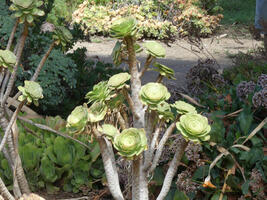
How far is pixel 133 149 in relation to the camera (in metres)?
1.33

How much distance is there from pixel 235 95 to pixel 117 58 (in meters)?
1.02

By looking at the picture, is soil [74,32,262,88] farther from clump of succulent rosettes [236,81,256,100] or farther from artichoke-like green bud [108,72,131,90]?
artichoke-like green bud [108,72,131,90]

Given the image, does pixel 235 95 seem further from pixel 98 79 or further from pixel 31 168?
pixel 98 79

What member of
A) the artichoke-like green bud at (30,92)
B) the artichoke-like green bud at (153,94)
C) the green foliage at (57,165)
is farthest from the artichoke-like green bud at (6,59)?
the green foliage at (57,165)

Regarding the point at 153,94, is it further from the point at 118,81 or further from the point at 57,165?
the point at 57,165

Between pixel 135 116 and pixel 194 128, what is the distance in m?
0.42

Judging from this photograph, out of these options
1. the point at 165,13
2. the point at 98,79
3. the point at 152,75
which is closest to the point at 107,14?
the point at 165,13

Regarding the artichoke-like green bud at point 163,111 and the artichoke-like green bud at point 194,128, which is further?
the artichoke-like green bud at point 163,111

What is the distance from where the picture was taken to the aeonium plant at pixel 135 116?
137 cm

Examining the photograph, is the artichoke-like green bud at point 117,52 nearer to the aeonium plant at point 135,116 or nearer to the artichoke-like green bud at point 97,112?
the aeonium plant at point 135,116

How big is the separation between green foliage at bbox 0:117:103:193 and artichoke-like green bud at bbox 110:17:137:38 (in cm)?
112

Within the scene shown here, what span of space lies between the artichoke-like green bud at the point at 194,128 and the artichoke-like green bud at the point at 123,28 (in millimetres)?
397

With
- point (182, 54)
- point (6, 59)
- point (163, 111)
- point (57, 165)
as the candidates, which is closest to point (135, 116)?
point (163, 111)

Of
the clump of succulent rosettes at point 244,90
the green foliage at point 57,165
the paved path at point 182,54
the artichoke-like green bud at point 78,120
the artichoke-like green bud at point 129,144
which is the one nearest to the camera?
the artichoke-like green bud at point 129,144
